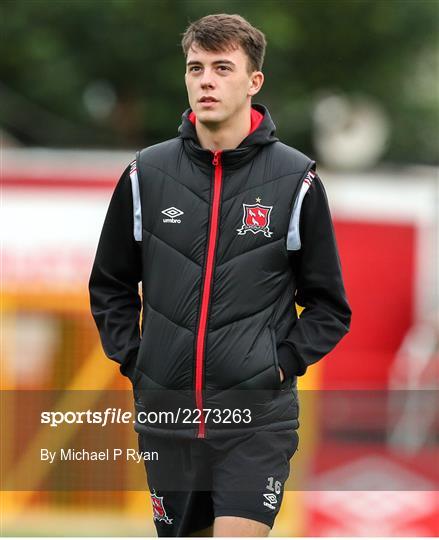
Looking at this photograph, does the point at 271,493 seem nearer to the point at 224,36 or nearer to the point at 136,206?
the point at 136,206

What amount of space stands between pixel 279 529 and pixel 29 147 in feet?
54.1

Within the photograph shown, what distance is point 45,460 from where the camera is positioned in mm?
8945

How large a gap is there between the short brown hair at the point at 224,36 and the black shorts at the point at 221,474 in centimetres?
131

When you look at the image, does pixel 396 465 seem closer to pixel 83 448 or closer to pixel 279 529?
pixel 279 529

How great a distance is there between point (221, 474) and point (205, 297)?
0.62 meters

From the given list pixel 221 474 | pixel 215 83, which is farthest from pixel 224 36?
pixel 221 474

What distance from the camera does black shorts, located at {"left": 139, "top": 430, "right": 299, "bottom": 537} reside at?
484 centimetres

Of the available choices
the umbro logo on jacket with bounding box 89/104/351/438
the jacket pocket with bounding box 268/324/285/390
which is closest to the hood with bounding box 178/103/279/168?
the umbro logo on jacket with bounding box 89/104/351/438

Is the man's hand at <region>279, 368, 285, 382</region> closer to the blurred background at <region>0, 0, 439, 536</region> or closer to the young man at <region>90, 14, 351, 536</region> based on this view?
the young man at <region>90, 14, 351, 536</region>

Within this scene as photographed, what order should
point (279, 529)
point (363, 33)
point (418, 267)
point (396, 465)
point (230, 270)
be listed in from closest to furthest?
point (230, 270) < point (279, 529) < point (396, 465) < point (418, 267) < point (363, 33)

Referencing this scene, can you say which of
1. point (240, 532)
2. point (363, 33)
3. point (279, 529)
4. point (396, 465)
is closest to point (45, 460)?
point (279, 529)

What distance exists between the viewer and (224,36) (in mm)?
4840

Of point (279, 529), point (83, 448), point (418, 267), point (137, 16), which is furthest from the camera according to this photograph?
point (137, 16)

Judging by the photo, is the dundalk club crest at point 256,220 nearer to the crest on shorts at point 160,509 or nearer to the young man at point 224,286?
the young man at point 224,286
